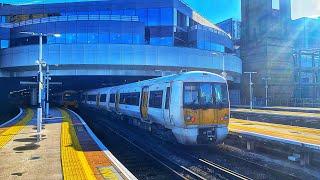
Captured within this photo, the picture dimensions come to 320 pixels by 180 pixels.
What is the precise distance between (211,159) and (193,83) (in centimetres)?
383

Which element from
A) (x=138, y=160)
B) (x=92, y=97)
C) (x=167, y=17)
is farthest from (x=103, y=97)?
(x=167, y=17)

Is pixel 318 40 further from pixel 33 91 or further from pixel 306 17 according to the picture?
pixel 33 91

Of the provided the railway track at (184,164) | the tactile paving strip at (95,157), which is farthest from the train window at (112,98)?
the railway track at (184,164)

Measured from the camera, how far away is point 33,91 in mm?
69750

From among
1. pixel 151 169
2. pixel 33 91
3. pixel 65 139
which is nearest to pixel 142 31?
pixel 33 91

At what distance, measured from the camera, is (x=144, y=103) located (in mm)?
23438

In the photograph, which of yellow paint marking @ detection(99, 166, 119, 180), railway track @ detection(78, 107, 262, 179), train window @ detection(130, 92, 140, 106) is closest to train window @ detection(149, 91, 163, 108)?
railway track @ detection(78, 107, 262, 179)

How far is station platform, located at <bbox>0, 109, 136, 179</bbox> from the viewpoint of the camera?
11.3 metres

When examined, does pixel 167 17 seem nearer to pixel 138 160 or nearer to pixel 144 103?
pixel 144 103

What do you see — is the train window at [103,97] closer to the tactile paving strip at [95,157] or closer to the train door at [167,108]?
the tactile paving strip at [95,157]

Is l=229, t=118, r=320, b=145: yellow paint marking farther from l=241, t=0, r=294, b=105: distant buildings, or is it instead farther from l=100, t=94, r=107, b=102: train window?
l=241, t=0, r=294, b=105: distant buildings

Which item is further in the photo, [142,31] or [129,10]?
[129,10]

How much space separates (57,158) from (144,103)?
1012cm

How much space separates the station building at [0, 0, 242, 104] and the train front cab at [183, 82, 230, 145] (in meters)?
34.7
